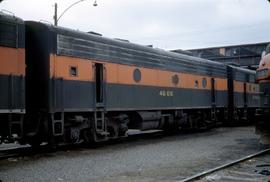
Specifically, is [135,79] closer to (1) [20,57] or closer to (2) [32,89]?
(2) [32,89]

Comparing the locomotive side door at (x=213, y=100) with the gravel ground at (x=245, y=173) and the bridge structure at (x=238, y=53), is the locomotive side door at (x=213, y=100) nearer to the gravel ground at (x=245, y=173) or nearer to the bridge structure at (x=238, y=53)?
the gravel ground at (x=245, y=173)

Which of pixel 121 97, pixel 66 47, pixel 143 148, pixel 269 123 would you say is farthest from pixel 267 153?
pixel 66 47

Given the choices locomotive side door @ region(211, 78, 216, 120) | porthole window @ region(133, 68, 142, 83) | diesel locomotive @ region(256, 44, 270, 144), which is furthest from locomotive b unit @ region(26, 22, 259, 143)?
diesel locomotive @ region(256, 44, 270, 144)

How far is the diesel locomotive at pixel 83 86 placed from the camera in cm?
1069

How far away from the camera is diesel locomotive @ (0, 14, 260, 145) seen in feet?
35.1

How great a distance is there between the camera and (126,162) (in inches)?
410

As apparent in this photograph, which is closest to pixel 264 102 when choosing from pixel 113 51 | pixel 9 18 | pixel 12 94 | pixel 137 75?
pixel 137 75

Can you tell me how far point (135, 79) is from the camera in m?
15.0

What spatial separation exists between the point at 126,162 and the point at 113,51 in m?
4.74

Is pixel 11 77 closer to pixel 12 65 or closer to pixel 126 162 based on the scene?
pixel 12 65

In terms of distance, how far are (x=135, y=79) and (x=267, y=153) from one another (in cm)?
519

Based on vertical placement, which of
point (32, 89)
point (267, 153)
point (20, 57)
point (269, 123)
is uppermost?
point (20, 57)

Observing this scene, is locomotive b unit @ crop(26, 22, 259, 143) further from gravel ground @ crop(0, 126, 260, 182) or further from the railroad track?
the railroad track

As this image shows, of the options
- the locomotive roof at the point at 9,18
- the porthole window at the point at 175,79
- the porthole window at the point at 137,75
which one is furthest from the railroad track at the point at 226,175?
the porthole window at the point at 175,79
